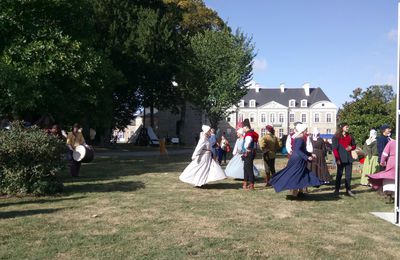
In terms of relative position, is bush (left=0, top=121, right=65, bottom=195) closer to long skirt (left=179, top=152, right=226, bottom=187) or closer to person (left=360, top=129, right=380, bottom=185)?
long skirt (left=179, top=152, right=226, bottom=187)

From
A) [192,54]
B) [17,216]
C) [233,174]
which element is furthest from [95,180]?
[192,54]

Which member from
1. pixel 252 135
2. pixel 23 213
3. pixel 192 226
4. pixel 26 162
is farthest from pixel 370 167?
pixel 23 213

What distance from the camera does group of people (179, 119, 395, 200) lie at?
1066cm

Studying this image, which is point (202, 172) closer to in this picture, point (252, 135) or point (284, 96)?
point (252, 135)

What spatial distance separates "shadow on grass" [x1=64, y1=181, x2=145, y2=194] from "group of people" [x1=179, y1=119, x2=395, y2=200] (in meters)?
1.41

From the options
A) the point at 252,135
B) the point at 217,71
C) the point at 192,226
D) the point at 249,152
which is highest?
the point at 217,71

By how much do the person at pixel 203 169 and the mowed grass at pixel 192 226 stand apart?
651 mm

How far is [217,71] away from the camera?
121 feet

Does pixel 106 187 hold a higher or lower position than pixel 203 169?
lower

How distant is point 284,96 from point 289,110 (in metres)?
3.83

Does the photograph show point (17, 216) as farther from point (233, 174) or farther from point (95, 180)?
point (233, 174)

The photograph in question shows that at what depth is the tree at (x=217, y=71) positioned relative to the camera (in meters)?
36.5

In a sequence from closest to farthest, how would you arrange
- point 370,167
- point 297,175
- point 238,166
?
point 297,175, point 370,167, point 238,166

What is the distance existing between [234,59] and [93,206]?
2895cm
